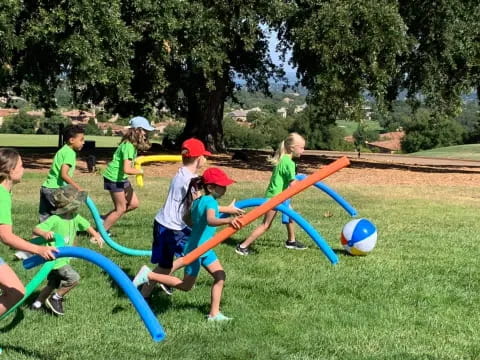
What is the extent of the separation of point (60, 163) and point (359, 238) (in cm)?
388

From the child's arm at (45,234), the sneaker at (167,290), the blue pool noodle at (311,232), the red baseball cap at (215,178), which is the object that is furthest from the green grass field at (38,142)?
the red baseball cap at (215,178)

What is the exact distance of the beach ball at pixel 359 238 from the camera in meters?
8.27

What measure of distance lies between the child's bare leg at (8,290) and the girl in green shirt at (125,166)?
11.9 feet

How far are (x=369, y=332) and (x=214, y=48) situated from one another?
15.6 m

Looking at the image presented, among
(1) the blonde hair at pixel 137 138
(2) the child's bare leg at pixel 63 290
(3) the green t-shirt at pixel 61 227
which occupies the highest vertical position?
(1) the blonde hair at pixel 137 138

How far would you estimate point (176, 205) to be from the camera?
5891 mm

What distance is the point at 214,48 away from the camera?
20.0 m

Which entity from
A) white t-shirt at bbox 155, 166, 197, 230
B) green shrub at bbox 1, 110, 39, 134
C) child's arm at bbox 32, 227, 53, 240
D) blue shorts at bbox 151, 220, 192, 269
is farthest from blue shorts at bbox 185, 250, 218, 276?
green shrub at bbox 1, 110, 39, 134

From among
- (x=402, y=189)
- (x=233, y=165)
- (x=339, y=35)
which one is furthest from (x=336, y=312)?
(x=233, y=165)

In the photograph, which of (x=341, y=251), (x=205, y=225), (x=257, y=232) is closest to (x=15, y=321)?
(x=205, y=225)

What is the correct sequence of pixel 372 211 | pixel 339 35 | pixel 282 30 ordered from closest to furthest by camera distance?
pixel 372 211 → pixel 339 35 → pixel 282 30

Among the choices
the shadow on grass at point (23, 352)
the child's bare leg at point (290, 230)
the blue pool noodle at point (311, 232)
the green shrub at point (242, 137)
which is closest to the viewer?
the shadow on grass at point (23, 352)

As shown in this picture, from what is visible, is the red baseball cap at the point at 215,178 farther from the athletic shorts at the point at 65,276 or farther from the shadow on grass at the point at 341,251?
the shadow on grass at the point at 341,251

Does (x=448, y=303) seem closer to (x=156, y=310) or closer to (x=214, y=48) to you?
(x=156, y=310)
